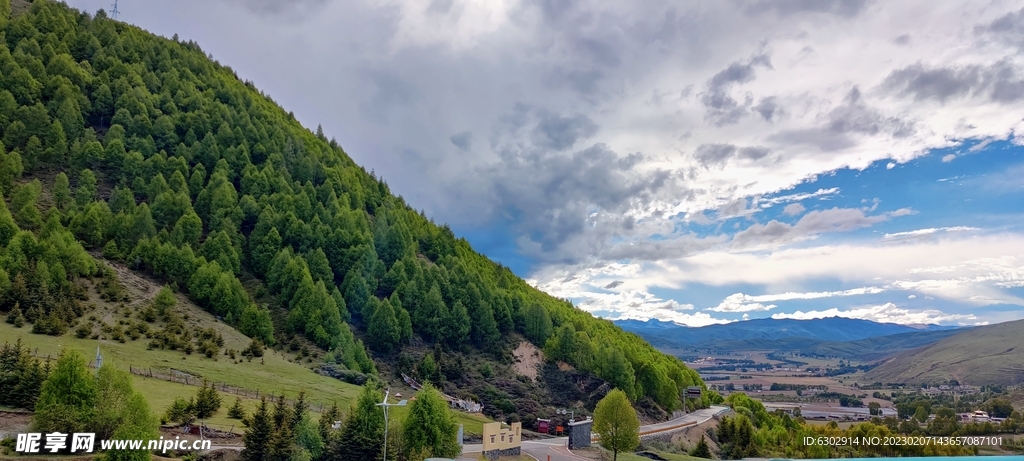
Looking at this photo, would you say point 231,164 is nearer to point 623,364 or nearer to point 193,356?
point 193,356

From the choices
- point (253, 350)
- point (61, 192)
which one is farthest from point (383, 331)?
point (61, 192)

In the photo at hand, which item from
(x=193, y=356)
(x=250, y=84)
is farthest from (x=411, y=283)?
(x=250, y=84)

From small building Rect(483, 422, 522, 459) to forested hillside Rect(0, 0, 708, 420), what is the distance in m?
33.3

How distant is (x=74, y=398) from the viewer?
36.5 metres

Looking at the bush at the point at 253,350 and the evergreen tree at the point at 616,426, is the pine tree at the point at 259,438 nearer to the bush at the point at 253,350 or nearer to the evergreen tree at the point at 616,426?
the evergreen tree at the point at 616,426

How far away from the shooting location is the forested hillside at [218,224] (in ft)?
272

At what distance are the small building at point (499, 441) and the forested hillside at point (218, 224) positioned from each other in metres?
33.3

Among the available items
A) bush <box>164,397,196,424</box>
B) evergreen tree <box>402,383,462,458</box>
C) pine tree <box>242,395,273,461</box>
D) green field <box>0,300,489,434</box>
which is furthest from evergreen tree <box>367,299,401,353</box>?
pine tree <box>242,395,273,461</box>

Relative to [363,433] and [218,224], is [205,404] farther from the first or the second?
[218,224]

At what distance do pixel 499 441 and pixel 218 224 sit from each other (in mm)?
68842

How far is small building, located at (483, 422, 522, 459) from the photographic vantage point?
50656mm

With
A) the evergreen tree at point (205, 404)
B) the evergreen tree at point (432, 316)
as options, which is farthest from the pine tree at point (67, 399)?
the evergreen tree at point (432, 316)

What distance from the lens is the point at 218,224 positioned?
332 feet

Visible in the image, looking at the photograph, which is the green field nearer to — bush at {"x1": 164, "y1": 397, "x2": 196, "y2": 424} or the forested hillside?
bush at {"x1": 164, "y1": 397, "x2": 196, "y2": 424}
